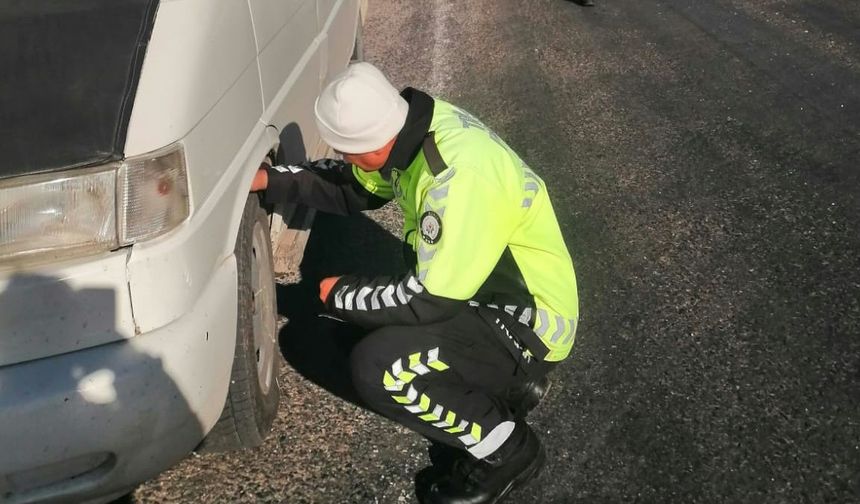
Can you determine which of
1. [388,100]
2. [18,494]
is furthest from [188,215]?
[18,494]

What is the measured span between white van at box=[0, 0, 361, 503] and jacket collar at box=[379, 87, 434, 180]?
514mm

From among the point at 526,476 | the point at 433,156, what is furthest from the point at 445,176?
the point at 526,476

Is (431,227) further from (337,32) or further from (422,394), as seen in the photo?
(337,32)

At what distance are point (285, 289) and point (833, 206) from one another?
297 cm

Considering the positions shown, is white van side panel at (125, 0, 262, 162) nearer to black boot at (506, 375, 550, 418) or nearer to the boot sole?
black boot at (506, 375, 550, 418)

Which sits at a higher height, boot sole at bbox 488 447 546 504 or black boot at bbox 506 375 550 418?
black boot at bbox 506 375 550 418

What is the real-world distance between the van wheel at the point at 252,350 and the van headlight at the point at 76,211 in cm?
52

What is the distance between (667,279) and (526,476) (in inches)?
58.1

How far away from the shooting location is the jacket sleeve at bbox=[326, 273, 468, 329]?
2.26 meters

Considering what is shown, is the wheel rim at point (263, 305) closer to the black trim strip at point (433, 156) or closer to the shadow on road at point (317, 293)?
the shadow on road at point (317, 293)

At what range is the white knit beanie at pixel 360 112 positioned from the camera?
2244 millimetres

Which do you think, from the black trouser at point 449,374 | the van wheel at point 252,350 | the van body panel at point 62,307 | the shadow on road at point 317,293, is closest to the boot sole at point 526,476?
the black trouser at point 449,374

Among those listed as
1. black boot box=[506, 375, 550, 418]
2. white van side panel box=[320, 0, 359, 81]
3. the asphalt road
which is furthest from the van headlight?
white van side panel box=[320, 0, 359, 81]

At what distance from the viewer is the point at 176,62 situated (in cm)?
205
